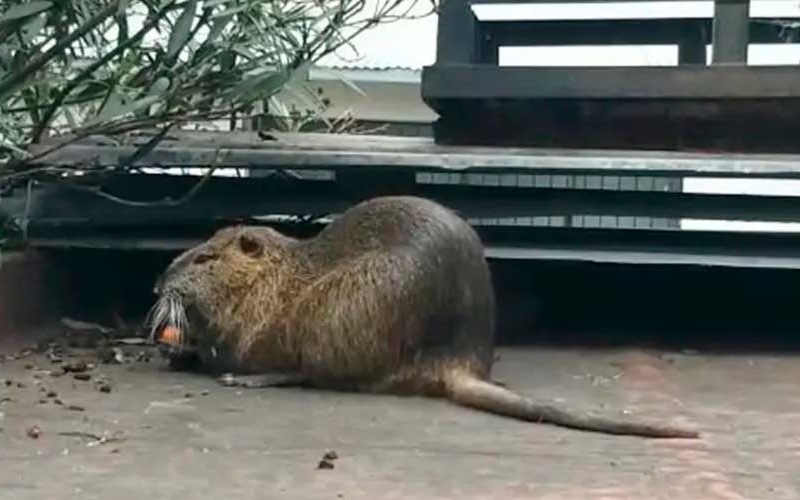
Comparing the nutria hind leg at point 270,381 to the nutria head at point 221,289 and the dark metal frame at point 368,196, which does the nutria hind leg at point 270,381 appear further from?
the dark metal frame at point 368,196

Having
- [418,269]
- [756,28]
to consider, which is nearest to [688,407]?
[418,269]

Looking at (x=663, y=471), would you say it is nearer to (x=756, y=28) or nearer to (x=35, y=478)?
(x=35, y=478)

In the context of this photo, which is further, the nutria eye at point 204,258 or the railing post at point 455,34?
the railing post at point 455,34

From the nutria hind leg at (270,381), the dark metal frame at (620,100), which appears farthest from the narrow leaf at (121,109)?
the dark metal frame at (620,100)

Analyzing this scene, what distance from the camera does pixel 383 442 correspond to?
256cm

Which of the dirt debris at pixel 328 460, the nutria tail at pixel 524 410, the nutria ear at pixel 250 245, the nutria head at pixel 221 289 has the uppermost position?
the nutria ear at pixel 250 245

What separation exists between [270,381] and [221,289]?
30 centimetres

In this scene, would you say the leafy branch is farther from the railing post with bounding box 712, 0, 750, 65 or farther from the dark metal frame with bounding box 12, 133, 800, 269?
the railing post with bounding box 712, 0, 750, 65

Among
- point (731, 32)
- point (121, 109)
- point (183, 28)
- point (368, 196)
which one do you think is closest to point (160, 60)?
point (121, 109)

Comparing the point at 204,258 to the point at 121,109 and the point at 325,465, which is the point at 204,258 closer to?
the point at 121,109

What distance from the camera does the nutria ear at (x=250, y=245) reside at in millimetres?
3449

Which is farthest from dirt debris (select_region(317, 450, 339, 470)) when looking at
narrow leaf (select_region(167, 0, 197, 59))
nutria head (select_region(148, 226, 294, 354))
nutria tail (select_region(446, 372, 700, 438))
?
nutria head (select_region(148, 226, 294, 354))

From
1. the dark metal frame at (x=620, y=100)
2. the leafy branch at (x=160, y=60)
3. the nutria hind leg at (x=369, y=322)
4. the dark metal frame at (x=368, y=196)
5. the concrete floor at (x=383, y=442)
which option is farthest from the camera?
the dark metal frame at (x=620, y=100)

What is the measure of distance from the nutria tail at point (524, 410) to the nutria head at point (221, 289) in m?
0.55
